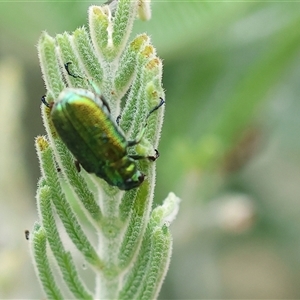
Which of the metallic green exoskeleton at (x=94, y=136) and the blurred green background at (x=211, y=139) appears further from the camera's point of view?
the blurred green background at (x=211, y=139)

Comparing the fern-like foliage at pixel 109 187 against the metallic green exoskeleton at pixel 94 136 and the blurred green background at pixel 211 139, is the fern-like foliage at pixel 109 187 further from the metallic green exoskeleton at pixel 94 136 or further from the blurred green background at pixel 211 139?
the blurred green background at pixel 211 139

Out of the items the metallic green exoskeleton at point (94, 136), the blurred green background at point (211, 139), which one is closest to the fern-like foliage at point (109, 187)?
the metallic green exoskeleton at point (94, 136)

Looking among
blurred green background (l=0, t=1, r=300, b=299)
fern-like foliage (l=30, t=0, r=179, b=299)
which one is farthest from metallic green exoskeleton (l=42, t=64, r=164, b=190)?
blurred green background (l=0, t=1, r=300, b=299)

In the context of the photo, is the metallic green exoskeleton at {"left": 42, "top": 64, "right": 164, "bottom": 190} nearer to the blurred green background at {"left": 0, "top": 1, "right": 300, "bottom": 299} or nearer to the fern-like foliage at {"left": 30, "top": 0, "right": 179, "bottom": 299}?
the fern-like foliage at {"left": 30, "top": 0, "right": 179, "bottom": 299}

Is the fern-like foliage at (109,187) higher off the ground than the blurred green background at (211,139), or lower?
lower

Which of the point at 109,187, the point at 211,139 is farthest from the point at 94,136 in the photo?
the point at 211,139

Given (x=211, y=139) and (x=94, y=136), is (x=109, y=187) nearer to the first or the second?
(x=94, y=136)
